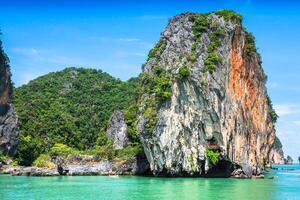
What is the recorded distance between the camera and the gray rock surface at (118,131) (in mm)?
54866

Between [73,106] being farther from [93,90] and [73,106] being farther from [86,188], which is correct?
[86,188]

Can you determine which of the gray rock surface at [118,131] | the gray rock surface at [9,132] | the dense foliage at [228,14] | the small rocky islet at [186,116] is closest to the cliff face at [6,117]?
the gray rock surface at [9,132]

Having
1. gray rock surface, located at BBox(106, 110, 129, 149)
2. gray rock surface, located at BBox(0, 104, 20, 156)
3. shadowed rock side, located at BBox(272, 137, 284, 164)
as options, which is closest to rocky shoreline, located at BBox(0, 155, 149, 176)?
gray rock surface, located at BBox(106, 110, 129, 149)

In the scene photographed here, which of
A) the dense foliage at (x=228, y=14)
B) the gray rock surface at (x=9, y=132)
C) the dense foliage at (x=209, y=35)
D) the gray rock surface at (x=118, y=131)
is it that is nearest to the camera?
the dense foliage at (x=209, y=35)

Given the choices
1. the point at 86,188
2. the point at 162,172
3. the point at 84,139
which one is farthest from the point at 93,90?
the point at 86,188

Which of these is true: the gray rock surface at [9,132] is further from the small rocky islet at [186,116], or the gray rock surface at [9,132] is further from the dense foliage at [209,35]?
the dense foliage at [209,35]

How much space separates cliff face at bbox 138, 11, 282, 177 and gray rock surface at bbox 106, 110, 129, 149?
10.2 m

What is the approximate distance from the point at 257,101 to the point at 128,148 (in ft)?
50.5

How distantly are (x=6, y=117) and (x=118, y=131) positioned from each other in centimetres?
1293

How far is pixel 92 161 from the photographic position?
49.2 m

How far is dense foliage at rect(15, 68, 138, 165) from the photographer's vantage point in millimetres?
67188

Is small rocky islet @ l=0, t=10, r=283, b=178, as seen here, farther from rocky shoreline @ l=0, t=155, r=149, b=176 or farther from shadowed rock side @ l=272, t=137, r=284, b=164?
shadowed rock side @ l=272, t=137, r=284, b=164

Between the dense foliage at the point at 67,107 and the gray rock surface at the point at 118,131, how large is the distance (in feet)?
6.31

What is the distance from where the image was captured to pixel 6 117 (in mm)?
58594
